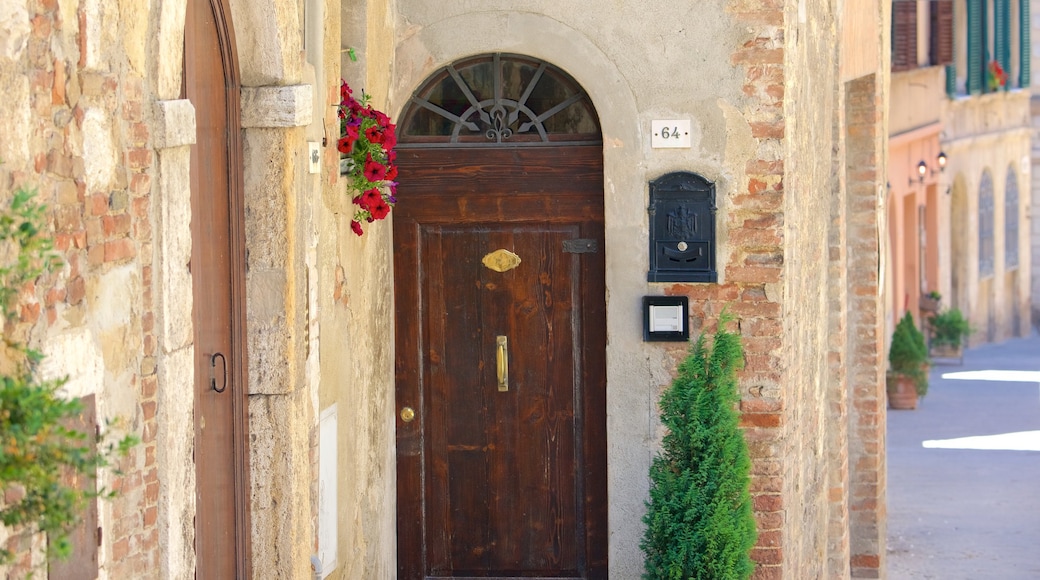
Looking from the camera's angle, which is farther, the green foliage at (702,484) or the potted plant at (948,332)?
the potted plant at (948,332)

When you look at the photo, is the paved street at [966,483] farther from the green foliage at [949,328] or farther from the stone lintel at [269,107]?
the stone lintel at [269,107]

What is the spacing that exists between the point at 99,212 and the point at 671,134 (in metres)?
3.60

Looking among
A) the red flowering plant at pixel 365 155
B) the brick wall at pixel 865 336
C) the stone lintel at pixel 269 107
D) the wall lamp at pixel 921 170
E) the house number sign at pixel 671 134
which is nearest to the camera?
the stone lintel at pixel 269 107

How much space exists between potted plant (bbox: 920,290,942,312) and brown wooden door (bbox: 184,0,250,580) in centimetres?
1712

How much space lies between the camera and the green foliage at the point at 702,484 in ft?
22.3

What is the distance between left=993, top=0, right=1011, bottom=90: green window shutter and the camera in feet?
83.0

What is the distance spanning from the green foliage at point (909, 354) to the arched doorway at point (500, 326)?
9769 mm

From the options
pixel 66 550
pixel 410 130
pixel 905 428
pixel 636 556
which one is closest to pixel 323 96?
pixel 410 130

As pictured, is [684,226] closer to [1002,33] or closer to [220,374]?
[220,374]

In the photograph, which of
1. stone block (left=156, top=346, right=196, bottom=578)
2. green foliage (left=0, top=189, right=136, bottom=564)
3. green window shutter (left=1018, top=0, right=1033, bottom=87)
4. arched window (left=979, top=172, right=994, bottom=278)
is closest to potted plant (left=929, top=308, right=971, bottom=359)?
arched window (left=979, top=172, right=994, bottom=278)

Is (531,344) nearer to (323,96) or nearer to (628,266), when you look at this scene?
(628,266)

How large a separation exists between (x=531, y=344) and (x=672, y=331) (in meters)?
0.70

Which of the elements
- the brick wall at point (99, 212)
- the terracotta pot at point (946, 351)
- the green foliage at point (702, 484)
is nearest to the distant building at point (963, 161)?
the terracotta pot at point (946, 351)

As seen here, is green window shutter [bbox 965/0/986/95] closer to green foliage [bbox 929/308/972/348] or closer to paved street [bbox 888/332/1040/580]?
green foliage [bbox 929/308/972/348]
